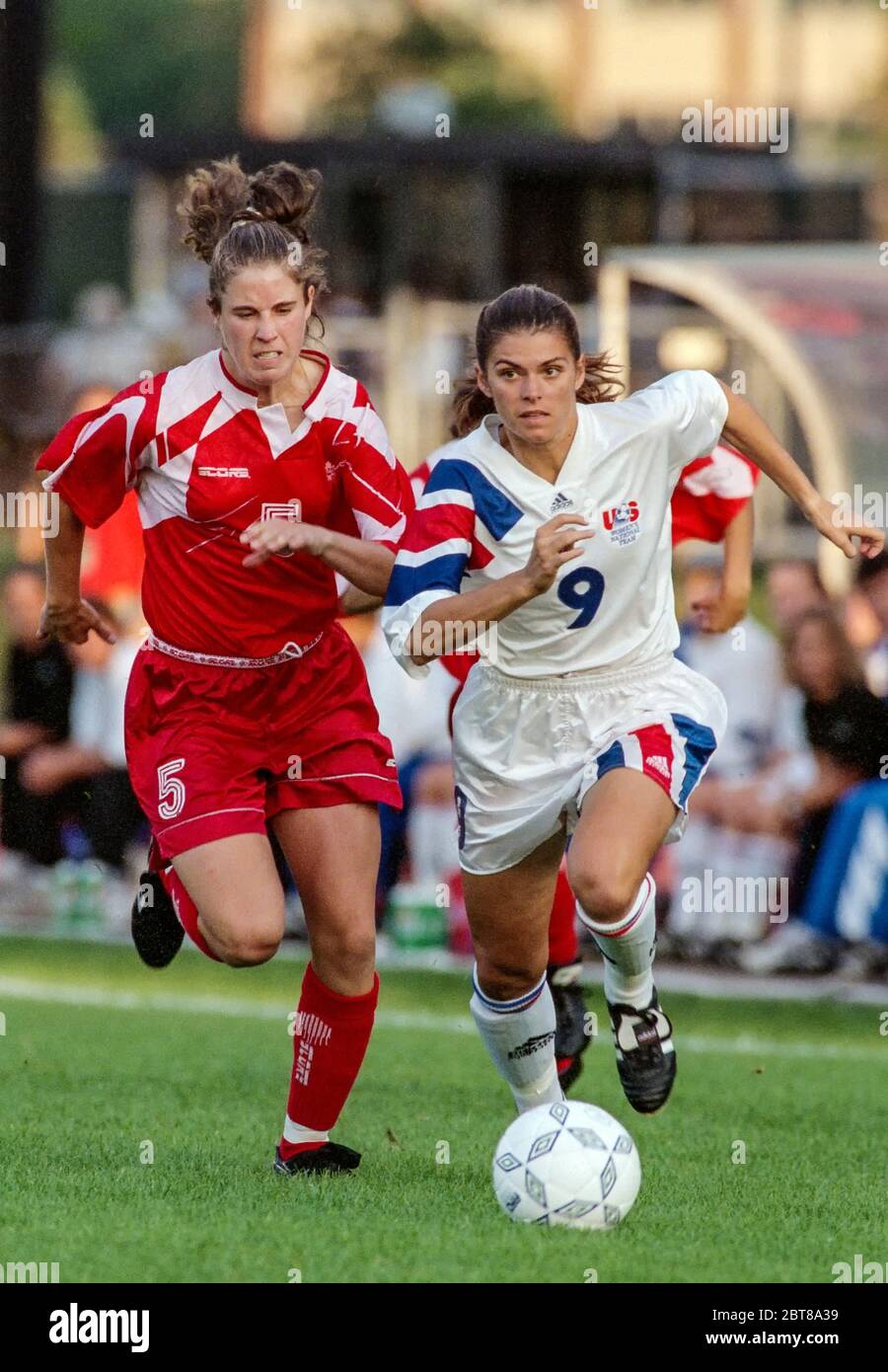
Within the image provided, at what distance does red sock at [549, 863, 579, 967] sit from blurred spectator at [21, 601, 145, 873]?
21.8ft

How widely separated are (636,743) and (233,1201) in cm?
164

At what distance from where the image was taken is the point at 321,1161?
6.86 meters

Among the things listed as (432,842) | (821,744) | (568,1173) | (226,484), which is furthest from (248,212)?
(432,842)

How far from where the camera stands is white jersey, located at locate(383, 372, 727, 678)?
6395mm

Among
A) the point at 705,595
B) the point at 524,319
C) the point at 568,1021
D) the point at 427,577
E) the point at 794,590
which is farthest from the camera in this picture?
the point at 794,590

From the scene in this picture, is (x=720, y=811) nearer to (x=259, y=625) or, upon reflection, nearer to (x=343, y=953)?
(x=343, y=953)

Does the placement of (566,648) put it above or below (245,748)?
above

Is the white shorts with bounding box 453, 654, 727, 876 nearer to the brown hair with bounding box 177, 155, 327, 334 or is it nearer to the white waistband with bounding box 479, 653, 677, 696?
the white waistband with bounding box 479, 653, 677, 696

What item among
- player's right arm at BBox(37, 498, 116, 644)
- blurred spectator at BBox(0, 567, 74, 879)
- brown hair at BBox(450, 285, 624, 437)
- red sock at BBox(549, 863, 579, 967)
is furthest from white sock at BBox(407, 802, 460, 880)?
brown hair at BBox(450, 285, 624, 437)

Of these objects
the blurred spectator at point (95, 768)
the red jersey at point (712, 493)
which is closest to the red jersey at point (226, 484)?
the red jersey at point (712, 493)

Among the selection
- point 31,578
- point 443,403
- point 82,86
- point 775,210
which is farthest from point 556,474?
point 82,86

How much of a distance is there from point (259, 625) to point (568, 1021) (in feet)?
7.38

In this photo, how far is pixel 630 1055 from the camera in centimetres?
653
